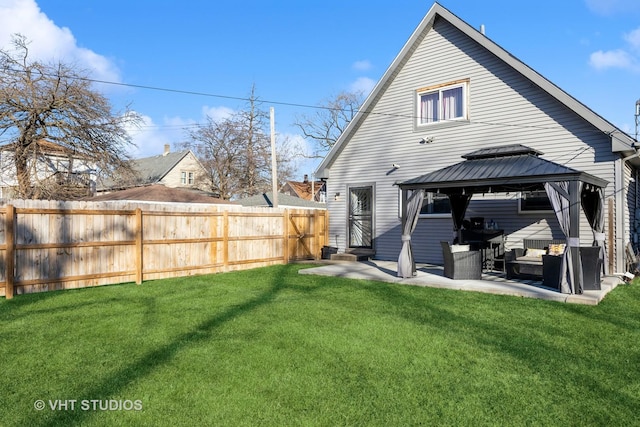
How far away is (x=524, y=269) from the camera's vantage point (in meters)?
8.38

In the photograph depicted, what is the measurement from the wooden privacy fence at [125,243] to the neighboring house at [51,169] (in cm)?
1003

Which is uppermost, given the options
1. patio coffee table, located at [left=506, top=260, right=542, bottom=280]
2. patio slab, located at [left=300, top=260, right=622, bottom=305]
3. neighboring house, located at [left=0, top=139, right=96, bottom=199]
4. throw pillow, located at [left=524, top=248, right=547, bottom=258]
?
neighboring house, located at [left=0, top=139, right=96, bottom=199]

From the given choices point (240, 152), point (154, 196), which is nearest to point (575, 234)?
point (154, 196)

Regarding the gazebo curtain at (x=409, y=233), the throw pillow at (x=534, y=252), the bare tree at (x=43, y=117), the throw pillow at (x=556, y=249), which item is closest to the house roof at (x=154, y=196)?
the bare tree at (x=43, y=117)

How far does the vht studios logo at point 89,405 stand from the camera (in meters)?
3.11

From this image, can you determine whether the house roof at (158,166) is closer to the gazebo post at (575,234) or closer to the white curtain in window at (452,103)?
the white curtain in window at (452,103)

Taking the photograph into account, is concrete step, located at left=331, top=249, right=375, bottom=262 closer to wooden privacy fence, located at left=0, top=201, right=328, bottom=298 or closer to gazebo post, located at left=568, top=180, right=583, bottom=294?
wooden privacy fence, located at left=0, top=201, right=328, bottom=298

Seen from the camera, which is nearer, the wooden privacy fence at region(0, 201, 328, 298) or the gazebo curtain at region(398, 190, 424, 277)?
the wooden privacy fence at region(0, 201, 328, 298)

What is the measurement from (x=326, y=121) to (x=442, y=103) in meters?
25.6

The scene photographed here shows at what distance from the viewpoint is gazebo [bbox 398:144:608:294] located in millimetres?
7000

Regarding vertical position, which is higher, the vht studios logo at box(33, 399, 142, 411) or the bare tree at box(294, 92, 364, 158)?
the bare tree at box(294, 92, 364, 158)

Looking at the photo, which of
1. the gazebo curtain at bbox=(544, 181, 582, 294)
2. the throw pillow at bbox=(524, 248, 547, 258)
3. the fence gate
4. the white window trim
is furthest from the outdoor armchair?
the fence gate

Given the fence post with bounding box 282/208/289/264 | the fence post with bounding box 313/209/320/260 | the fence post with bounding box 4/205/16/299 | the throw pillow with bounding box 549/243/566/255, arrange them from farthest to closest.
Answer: the fence post with bounding box 313/209/320/260
the fence post with bounding box 282/208/289/264
the throw pillow with bounding box 549/243/566/255
the fence post with bounding box 4/205/16/299

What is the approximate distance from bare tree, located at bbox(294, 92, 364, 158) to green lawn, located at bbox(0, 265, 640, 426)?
30.2 meters
